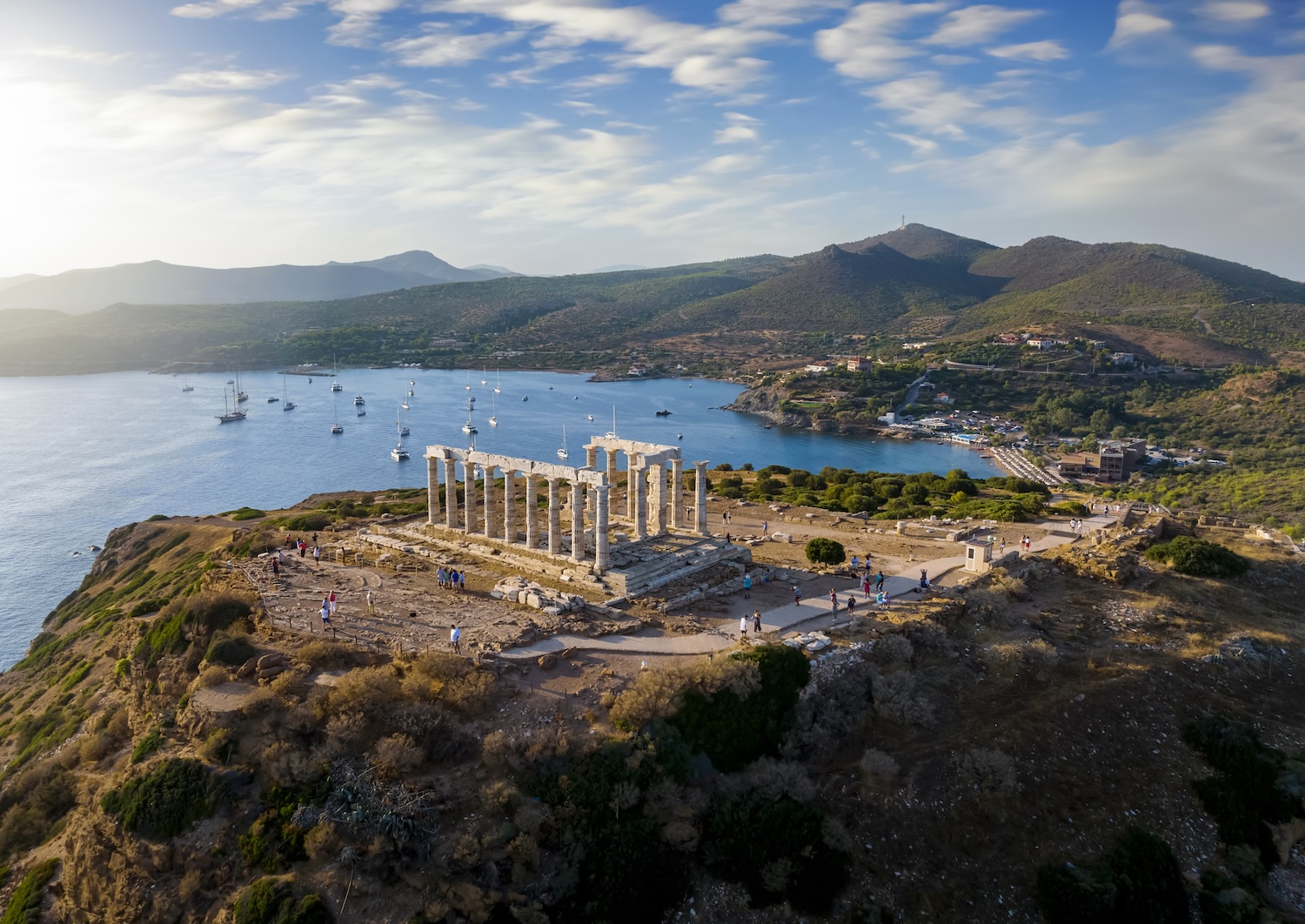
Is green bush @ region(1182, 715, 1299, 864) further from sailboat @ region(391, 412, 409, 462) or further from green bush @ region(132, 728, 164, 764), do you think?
sailboat @ region(391, 412, 409, 462)

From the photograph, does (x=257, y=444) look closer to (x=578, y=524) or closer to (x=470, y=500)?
(x=470, y=500)

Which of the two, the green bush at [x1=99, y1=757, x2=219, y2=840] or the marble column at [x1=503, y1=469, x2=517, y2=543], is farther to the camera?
the marble column at [x1=503, y1=469, x2=517, y2=543]

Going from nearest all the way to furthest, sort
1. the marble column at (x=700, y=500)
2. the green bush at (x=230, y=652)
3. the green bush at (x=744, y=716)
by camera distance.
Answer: the green bush at (x=744, y=716), the green bush at (x=230, y=652), the marble column at (x=700, y=500)

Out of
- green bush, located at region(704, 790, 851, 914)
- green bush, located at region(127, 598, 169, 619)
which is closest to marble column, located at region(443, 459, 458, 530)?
green bush, located at region(127, 598, 169, 619)

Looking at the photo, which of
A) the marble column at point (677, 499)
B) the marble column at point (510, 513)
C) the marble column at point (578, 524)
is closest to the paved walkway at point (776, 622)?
the marble column at point (578, 524)

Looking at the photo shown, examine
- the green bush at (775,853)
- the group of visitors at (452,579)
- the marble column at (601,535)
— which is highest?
the marble column at (601,535)

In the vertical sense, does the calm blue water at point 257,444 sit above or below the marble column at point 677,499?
below

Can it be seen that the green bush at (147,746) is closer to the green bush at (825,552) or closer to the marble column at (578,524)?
the marble column at (578,524)
